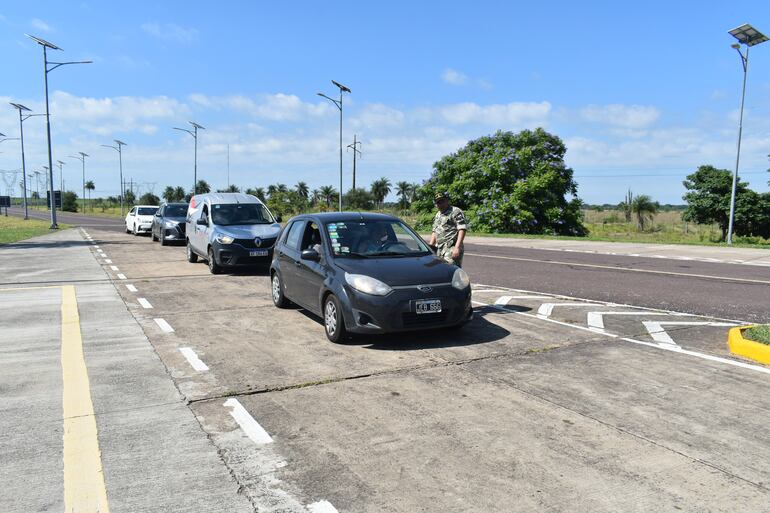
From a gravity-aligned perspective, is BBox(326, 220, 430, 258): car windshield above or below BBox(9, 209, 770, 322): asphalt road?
above

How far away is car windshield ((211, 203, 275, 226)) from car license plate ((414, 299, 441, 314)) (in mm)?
8848

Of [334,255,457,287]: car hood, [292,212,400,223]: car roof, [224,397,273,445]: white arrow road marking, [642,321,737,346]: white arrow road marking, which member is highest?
[292,212,400,223]: car roof

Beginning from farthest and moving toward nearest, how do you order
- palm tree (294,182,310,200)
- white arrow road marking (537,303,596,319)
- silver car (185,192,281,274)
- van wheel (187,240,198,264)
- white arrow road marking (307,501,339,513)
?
palm tree (294,182,310,200), van wheel (187,240,198,264), silver car (185,192,281,274), white arrow road marking (537,303,596,319), white arrow road marking (307,501,339,513)

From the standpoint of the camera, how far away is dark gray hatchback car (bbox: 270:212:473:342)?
6379 mm

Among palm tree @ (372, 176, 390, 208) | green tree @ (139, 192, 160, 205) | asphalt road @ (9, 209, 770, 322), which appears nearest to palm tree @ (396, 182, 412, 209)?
palm tree @ (372, 176, 390, 208)

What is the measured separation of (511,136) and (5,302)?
36.7 metres

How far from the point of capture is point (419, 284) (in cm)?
652

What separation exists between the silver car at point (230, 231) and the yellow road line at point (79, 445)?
6553mm

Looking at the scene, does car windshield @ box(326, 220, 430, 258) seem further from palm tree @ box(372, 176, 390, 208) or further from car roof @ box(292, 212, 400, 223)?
palm tree @ box(372, 176, 390, 208)

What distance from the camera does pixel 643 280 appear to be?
12.6m

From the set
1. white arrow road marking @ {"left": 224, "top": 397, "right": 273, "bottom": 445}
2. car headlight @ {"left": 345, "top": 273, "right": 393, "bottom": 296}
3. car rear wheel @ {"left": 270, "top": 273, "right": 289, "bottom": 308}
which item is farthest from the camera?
car rear wheel @ {"left": 270, "top": 273, "right": 289, "bottom": 308}

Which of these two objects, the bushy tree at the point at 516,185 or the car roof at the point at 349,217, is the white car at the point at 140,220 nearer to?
the bushy tree at the point at 516,185

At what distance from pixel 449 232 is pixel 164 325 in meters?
4.08

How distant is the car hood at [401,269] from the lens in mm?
6539
